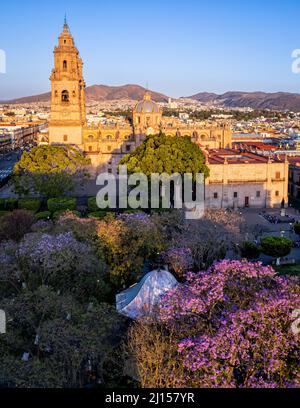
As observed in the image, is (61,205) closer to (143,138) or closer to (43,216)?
(43,216)

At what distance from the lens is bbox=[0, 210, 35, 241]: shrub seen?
81.5ft

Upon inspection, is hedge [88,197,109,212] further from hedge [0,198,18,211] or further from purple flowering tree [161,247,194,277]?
purple flowering tree [161,247,194,277]

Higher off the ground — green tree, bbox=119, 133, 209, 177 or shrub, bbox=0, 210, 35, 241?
green tree, bbox=119, 133, 209, 177

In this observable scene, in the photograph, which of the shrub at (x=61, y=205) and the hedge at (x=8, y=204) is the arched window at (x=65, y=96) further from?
the shrub at (x=61, y=205)

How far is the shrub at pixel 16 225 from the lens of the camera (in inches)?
977

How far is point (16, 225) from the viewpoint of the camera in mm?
25609

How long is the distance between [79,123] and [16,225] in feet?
97.6

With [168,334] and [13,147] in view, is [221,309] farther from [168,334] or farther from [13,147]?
[13,147]

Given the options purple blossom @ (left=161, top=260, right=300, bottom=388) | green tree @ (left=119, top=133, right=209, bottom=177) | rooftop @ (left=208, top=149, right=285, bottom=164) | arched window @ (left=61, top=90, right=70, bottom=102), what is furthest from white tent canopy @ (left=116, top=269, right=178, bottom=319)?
arched window @ (left=61, top=90, right=70, bottom=102)

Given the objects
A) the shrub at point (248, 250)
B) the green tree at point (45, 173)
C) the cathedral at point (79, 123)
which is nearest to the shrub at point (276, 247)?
the shrub at point (248, 250)

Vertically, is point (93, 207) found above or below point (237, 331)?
below

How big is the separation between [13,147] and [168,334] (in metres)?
89.7

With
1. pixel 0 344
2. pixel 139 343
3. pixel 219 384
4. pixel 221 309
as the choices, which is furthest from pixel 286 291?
pixel 0 344

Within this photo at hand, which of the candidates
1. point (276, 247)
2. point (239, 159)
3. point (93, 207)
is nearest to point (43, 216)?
point (93, 207)
